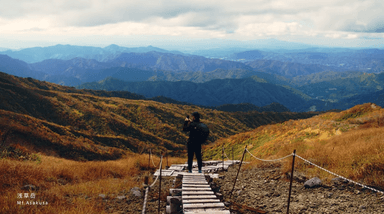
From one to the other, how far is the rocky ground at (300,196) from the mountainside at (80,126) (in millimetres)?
19056

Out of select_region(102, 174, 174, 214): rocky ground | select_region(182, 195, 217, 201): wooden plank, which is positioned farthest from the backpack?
select_region(182, 195, 217, 201): wooden plank

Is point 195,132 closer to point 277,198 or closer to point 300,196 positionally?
point 277,198

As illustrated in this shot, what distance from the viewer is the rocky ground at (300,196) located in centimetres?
585

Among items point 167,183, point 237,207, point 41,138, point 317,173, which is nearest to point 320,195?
point 317,173

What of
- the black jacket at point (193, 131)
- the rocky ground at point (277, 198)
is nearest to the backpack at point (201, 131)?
the black jacket at point (193, 131)

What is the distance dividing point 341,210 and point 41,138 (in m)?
28.4

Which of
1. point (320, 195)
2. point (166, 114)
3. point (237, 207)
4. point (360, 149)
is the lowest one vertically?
point (166, 114)

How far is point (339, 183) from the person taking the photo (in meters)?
7.12

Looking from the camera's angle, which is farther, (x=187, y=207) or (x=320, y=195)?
(x=320, y=195)

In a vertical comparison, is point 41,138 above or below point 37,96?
below

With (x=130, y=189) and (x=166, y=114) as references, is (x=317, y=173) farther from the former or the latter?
(x=166, y=114)

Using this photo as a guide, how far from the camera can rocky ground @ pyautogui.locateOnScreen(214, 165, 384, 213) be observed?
5.85 meters

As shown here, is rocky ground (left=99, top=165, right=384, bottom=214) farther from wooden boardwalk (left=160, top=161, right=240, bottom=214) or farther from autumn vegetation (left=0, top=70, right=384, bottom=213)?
wooden boardwalk (left=160, top=161, right=240, bottom=214)

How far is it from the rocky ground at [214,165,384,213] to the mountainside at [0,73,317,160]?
1906 cm
